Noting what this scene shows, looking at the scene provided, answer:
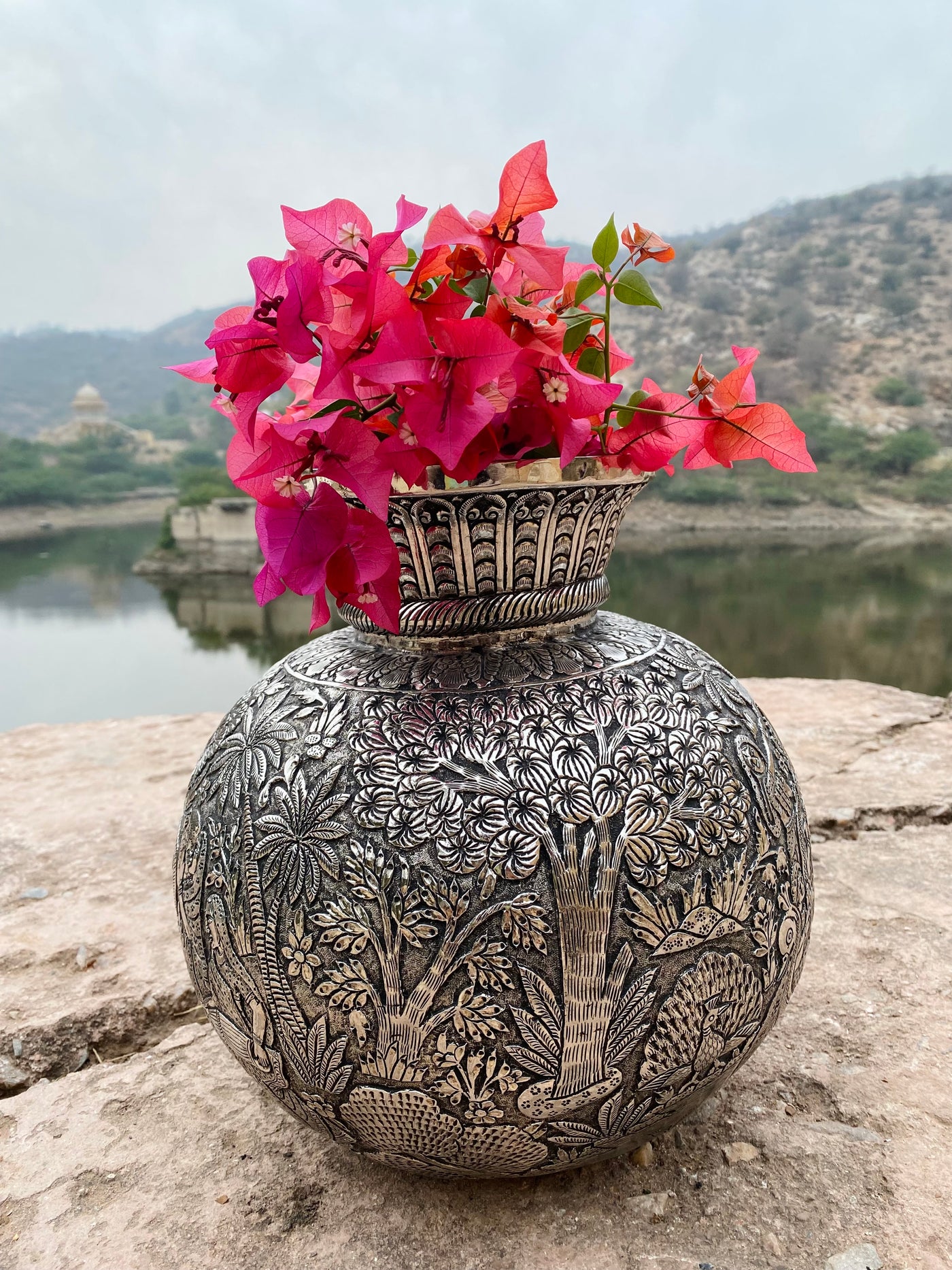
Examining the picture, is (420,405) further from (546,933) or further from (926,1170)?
(926,1170)

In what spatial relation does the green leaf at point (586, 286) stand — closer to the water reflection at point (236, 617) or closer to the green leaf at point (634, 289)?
the green leaf at point (634, 289)

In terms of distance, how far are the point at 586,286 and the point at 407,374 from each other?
340 millimetres

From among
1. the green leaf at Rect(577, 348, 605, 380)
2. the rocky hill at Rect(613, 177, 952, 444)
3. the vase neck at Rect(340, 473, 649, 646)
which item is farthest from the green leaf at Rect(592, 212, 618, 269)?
the rocky hill at Rect(613, 177, 952, 444)

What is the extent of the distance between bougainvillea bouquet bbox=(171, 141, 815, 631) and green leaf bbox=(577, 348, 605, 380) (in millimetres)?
23

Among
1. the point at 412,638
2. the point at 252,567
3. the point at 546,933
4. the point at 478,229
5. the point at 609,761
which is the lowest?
the point at 252,567

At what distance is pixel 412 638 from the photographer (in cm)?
116

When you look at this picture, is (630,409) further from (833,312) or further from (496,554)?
(833,312)

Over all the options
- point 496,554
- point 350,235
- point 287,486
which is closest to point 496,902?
point 496,554

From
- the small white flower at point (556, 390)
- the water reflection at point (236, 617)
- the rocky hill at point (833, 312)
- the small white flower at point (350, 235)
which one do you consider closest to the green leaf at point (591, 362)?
the small white flower at point (556, 390)

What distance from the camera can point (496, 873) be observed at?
3.29 feet

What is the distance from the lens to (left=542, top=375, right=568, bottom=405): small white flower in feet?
3.38

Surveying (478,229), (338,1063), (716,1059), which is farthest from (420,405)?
(716,1059)

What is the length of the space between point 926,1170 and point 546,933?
0.77 m

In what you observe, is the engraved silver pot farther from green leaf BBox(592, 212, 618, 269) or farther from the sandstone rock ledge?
green leaf BBox(592, 212, 618, 269)
